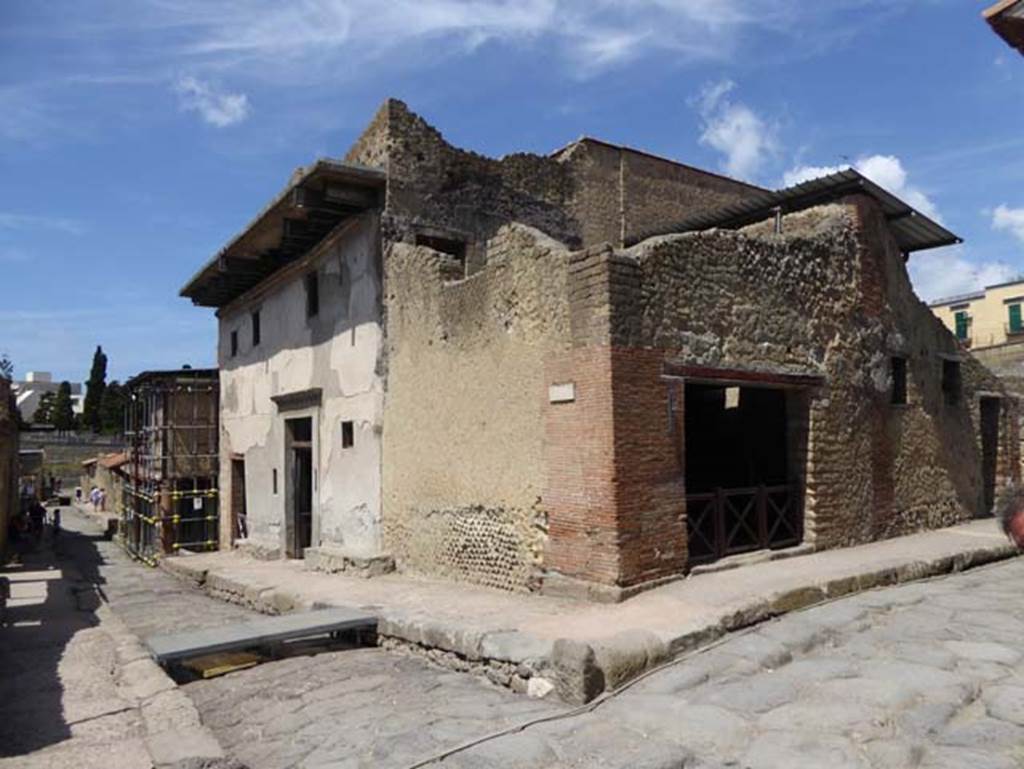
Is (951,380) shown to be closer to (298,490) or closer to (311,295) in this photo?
(311,295)

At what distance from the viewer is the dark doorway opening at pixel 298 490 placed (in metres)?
15.5

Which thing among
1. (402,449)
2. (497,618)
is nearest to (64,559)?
(402,449)

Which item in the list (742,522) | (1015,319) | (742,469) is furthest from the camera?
(1015,319)

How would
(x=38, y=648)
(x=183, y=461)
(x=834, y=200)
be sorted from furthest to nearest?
1. (x=183, y=461)
2. (x=834, y=200)
3. (x=38, y=648)

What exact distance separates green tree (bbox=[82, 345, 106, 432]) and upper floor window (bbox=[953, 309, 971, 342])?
188 feet

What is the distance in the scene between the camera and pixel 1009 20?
448 cm

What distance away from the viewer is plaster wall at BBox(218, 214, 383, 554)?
12.4m

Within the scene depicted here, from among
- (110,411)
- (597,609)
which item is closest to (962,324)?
(597,609)

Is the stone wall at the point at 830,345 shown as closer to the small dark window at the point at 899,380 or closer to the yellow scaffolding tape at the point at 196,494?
the small dark window at the point at 899,380

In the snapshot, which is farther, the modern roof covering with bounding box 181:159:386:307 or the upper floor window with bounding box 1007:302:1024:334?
the upper floor window with bounding box 1007:302:1024:334

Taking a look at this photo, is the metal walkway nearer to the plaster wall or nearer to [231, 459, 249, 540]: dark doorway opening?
the plaster wall

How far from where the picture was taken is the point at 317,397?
1421 cm

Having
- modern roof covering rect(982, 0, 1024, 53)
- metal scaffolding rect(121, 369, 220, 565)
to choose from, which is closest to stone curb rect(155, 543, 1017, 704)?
modern roof covering rect(982, 0, 1024, 53)

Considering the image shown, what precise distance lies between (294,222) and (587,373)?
24.2ft
